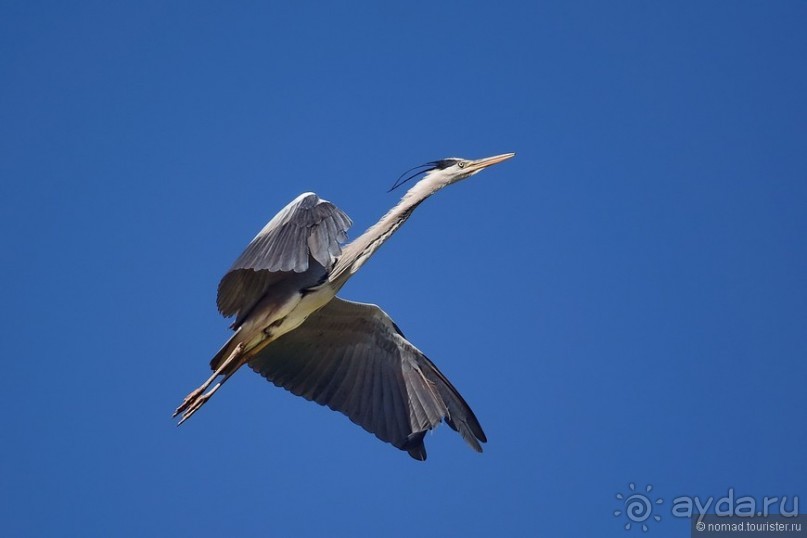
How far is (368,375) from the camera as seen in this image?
324 inches

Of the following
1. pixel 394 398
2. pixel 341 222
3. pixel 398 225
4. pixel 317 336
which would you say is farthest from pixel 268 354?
pixel 341 222

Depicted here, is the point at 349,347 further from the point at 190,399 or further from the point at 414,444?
the point at 190,399

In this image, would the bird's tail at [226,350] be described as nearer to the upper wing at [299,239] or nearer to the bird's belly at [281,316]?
the bird's belly at [281,316]

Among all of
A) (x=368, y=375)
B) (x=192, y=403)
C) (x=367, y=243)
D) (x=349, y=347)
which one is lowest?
(x=192, y=403)

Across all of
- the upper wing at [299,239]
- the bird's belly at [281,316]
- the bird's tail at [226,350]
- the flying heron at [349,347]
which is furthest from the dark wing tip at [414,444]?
the upper wing at [299,239]

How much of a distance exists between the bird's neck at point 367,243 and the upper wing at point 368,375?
2.13ft

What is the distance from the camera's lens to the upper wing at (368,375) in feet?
26.4

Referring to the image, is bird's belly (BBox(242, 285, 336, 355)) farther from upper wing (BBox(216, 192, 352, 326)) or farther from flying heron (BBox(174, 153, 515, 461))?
upper wing (BBox(216, 192, 352, 326))

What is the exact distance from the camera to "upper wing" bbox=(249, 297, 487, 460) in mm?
8047

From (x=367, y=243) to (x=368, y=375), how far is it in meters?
1.36

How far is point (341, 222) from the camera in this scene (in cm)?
645

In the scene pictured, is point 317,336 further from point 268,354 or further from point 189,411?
point 189,411

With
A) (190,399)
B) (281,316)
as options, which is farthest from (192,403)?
(281,316)

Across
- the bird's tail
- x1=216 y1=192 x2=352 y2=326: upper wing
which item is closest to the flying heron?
the bird's tail
